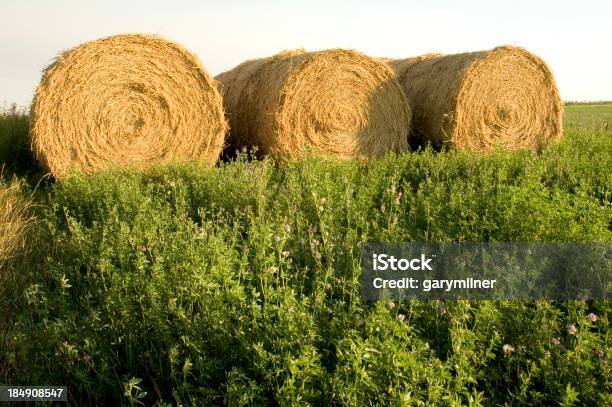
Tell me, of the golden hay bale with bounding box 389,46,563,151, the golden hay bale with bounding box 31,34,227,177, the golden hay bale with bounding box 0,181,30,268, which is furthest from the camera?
the golden hay bale with bounding box 389,46,563,151

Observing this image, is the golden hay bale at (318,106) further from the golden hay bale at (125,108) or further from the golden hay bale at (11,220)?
the golden hay bale at (11,220)

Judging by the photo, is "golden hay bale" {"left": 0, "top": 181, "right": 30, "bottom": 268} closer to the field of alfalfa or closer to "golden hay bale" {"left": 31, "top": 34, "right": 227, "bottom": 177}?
the field of alfalfa

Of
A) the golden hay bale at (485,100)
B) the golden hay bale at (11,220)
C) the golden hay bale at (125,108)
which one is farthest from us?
the golden hay bale at (485,100)

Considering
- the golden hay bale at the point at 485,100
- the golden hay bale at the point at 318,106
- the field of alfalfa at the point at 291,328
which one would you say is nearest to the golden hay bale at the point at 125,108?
the golden hay bale at the point at 318,106

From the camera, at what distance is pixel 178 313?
352cm

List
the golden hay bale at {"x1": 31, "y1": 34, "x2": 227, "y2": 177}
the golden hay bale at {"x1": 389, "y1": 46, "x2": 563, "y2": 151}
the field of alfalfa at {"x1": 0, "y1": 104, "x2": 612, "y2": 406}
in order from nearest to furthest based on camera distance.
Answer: the field of alfalfa at {"x1": 0, "y1": 104, "x2": 612, "y2": 406}, the golden hay bale at {"x1": 31, "y1": 34, "x2": 227, "y2": 177}, the golden hay bale at {"x1": 389, "y1": 46, "x2": 563, "y2": 151}

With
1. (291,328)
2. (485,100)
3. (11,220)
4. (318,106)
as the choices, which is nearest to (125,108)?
(11,220)

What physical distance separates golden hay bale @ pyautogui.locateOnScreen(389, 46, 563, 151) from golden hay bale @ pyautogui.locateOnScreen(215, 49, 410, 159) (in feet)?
2.19

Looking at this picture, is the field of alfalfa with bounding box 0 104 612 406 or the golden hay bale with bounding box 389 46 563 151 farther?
the golden hay bale with bounding box 389 46 563 151

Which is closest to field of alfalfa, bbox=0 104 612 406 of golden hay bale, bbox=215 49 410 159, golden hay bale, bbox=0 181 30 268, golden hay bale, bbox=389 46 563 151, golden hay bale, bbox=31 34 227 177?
golden hay bale, bbox=0 181 30 268

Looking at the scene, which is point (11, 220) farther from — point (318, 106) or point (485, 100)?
point (485, 100)

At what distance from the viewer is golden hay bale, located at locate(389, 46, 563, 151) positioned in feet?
33.0

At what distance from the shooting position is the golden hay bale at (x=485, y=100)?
10047mm

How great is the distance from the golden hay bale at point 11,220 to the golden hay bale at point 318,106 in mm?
3164
